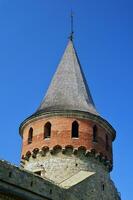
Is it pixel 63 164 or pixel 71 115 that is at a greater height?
pixel 71 115

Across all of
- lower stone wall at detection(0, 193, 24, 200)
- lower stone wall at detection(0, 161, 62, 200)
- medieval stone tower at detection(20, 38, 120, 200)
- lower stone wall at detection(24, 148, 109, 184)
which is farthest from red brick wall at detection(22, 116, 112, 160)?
lower stone wall at detection(0, 193, 24, 200)

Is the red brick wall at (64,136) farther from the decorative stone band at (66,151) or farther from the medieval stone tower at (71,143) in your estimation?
the decorative stone band at (66,151)

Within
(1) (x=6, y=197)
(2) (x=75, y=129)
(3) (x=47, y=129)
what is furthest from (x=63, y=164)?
(1) (x=6, y=197)

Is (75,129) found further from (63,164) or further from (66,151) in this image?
(63,164)

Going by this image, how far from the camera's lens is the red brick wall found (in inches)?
937

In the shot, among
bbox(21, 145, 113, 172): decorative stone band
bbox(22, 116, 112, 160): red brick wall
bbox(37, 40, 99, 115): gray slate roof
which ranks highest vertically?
bbox(37, 40, 99, 115): gray slate roof

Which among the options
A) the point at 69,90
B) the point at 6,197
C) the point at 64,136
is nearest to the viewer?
the point at 6,197

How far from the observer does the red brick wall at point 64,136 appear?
23.8 meters

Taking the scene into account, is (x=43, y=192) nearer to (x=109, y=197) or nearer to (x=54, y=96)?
(x=109, y=197)

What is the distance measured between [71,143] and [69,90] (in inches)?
162

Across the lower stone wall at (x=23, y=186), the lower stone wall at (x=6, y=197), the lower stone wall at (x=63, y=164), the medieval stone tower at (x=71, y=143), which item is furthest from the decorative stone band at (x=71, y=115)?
the lower stone wall at (x=6, y=197)

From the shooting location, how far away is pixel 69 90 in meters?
26.5

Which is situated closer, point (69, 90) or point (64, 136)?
point (64, 136)

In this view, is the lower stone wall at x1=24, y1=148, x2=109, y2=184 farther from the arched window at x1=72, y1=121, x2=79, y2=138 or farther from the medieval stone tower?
the arched window at x1=72, y1=121, x2=79, y2=138
